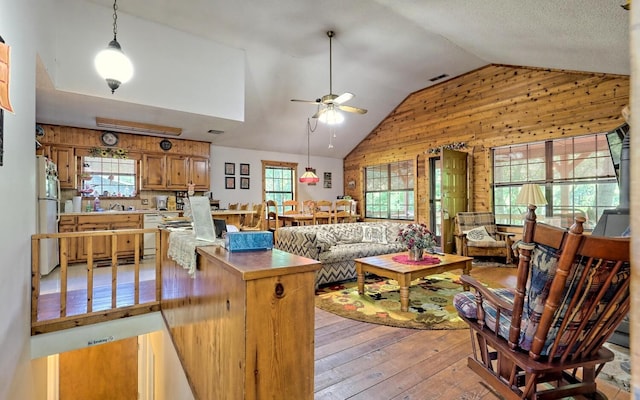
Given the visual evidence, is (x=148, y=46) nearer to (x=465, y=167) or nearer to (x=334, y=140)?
(x=334, y=140)

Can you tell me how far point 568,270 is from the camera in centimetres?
127

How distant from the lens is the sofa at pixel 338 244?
4191 mm

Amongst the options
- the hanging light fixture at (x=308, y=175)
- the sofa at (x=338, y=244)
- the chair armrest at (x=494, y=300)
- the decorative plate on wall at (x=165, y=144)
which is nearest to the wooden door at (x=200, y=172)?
the decorative plate on wall at (x=165, y=144)

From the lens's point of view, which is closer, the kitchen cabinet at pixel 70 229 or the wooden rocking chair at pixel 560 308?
the wooden rocking chair at pixel 560 308

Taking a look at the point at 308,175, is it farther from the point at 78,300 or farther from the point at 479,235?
the point at 78,300

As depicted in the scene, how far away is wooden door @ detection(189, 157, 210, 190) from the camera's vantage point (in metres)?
6.44

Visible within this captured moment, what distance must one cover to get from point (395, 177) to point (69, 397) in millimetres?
7269

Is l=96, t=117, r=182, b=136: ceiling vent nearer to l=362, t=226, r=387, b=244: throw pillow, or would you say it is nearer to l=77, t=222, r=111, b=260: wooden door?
l=77, t=222, r=111, b=260: wooden door

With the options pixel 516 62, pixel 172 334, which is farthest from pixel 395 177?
pixel 172 334

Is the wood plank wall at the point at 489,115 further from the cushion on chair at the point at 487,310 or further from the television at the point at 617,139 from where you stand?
the cushion on chair at the point at 487,310

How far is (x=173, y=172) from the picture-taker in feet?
20.3

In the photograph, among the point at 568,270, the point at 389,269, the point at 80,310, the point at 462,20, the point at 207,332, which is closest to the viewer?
the point at 568,270

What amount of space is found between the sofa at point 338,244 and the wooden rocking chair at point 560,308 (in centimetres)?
247

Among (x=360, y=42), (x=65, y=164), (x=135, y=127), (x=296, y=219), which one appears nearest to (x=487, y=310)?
(x=360, y=42)
